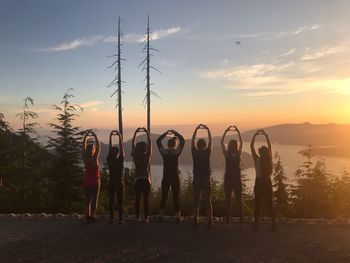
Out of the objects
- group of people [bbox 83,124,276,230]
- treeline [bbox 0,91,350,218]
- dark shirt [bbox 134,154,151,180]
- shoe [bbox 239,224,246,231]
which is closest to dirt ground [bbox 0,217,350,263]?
shoe [bbox 239,224,246,231]

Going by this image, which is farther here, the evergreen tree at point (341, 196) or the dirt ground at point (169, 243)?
the evergreen tree at point (341, 196)

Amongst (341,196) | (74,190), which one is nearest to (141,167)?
(74,190)

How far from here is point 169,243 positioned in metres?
9.58

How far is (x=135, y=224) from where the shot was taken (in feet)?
36.8

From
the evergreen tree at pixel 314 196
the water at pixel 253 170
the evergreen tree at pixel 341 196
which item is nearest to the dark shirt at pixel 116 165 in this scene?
the water at pixel 253 170

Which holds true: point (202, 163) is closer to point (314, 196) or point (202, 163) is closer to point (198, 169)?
point (198, 169)

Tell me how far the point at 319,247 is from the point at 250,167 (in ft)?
293

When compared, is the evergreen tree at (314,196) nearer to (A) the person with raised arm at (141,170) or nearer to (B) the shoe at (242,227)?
(B) the shoe at (242,227)

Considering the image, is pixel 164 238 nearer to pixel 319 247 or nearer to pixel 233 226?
pixel 233 226

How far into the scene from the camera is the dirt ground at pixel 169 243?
873cm

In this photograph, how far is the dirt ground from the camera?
28.7ft

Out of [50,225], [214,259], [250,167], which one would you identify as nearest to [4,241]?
[50,225]

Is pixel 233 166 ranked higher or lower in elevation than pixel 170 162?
lower

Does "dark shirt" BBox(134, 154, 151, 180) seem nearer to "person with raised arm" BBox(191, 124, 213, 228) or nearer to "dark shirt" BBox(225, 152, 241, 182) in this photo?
"person with raised arm" BBox(191, 124, 213, 228)
